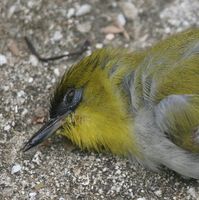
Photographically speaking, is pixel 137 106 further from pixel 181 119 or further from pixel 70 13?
pixel 70 13

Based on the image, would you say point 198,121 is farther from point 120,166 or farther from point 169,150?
point 120,166

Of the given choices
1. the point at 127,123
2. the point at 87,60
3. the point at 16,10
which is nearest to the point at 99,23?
the point at 16,10

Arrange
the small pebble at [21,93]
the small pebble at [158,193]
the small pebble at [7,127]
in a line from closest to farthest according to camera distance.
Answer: the small pebble at [158,193], the small pebble at [7,127], the small pebble at [21,93]

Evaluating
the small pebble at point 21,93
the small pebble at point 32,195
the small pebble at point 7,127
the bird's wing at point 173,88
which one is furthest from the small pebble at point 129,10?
the small pebble at point 32,195

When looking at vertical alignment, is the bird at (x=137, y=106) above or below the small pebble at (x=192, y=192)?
above

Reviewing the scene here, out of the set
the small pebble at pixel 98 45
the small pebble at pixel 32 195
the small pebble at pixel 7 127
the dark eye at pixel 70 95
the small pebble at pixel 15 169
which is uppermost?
the dark eye at pixel 70 95

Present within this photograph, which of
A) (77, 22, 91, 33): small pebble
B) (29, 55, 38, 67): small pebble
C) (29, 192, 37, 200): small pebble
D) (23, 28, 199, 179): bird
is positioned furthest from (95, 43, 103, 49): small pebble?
(29, 192, 37, 200): small pebble

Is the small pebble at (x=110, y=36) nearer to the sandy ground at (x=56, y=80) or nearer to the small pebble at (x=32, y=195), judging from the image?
the sandy ground at (x=56, y=80)
